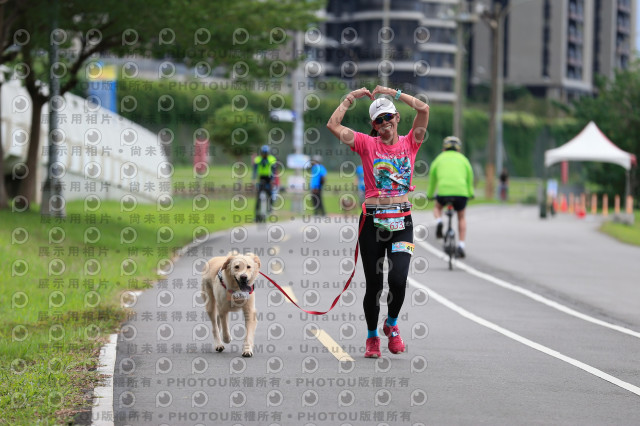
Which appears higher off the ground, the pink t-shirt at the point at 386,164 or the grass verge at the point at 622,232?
the pink t-shirt at the point at 386,164

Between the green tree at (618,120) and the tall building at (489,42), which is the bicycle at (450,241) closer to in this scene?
the green tree at (618,120)

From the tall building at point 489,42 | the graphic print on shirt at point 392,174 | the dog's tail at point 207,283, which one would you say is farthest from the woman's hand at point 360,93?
the tall building at point 489,42

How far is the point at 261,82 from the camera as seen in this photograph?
92.7ft

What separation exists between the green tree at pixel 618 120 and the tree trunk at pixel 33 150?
1196 inches

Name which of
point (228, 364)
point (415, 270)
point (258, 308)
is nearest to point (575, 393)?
point (228, 364)

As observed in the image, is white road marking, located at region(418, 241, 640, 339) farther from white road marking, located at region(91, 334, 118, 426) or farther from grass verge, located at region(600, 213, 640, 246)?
grass verge, located at region(600, 213, 640, 246)

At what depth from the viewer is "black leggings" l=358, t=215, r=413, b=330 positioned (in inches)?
385

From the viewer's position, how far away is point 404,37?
109 metres

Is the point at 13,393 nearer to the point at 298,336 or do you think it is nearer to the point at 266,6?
the point at 298,336

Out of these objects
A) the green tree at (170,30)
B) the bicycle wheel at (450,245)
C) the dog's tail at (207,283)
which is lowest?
the dog's tail at (207,283)

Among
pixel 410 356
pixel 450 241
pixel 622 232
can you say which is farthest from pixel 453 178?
pixel 622 232

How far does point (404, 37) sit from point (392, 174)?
332 ft

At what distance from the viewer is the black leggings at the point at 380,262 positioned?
9.78 m

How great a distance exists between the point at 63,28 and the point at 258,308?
48.6ft
